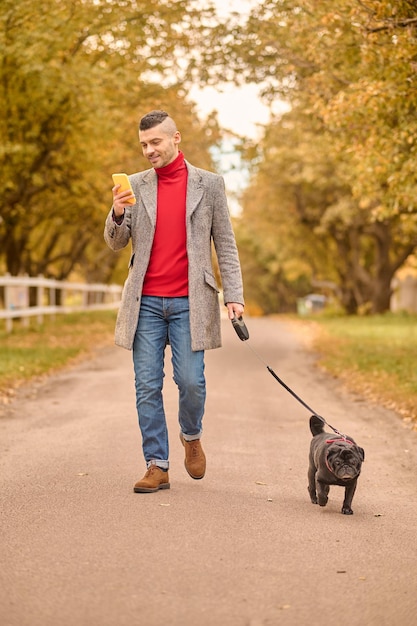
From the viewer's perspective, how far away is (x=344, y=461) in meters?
5.84

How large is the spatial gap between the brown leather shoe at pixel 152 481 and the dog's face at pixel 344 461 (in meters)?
1.22

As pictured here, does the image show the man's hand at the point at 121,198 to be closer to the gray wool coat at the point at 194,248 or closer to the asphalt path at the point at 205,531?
the gray wool coat at the point at 194,248

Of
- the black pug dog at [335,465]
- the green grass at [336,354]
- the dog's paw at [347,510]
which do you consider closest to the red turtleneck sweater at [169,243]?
the black pug dog at [335,465]

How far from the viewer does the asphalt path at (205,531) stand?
422cm

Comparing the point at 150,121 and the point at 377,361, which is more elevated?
the point at 150,121

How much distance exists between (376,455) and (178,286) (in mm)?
2805

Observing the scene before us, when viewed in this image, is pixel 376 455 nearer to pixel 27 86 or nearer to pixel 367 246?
pixel 27 86

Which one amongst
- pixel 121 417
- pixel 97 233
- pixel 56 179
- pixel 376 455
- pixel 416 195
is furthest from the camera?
pixel 97 233

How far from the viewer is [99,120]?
1998cm

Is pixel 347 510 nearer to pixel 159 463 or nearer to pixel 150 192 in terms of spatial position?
pixel 159 463

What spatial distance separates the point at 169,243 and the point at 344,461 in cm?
182

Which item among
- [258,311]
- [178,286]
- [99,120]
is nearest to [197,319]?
[178,286]

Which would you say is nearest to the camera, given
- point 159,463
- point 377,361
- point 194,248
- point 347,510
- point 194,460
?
point 347,510

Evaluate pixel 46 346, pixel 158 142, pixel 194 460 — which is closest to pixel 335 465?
pixel 194 460
